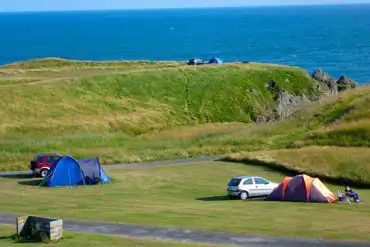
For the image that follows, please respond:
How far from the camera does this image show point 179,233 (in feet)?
95.3

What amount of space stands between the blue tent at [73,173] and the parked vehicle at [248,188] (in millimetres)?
9762

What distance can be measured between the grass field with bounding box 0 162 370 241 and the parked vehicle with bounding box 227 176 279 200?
776mm

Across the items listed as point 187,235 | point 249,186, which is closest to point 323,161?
point 249,186

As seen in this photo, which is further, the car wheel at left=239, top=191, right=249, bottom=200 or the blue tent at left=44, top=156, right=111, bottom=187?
the blue tent at left=44, top=156, right=111, bottom=187

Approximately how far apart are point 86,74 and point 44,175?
47098 mm

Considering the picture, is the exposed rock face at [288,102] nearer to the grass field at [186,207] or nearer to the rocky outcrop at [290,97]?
the rocky outcrop at [290,97]

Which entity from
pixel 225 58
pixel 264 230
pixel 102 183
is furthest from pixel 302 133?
pixel 225 58

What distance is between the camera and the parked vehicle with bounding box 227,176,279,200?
40656mm

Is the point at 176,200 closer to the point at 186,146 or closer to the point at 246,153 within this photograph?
the point at 246,153

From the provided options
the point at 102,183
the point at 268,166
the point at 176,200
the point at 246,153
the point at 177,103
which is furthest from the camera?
the point at 177,103

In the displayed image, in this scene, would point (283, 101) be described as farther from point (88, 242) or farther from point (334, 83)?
point (88, 242)

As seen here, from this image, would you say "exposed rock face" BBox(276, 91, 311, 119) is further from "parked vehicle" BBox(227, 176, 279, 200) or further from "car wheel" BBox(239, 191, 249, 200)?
"car wheel" BBox(239, 191, 249, 200)

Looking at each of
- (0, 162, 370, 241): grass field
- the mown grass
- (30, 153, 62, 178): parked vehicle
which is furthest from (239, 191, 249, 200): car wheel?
(30, 153, 62, 178): parked vehicle

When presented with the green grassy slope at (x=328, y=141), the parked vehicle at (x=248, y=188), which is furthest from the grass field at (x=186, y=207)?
the green grassy slope at (x=328, y=141)
